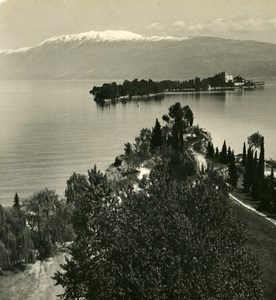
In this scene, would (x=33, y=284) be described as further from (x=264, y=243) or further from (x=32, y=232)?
(x=264, y=243)

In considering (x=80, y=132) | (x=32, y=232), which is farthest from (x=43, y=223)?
(x=80, y=132)

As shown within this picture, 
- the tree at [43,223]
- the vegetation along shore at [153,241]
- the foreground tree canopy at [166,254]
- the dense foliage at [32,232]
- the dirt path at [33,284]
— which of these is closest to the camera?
the foreground tree canopy at [166,254]

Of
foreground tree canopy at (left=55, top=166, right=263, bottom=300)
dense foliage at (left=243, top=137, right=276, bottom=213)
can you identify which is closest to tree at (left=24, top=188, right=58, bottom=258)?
foreground tree canopy at (left=55, top=166, right=263, bottom=300)

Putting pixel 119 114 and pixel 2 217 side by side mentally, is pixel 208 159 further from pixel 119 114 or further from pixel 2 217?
pixel 119 114

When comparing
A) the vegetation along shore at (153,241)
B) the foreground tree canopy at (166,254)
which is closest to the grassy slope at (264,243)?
the vegetation along shore at (153,241)

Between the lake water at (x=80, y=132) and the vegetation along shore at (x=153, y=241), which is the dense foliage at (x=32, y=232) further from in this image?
the lake water at (x=80, y=132)

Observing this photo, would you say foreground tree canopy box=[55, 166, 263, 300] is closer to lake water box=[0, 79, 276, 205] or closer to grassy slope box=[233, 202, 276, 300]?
grassy slope box=[233, 202, 276, 300]
